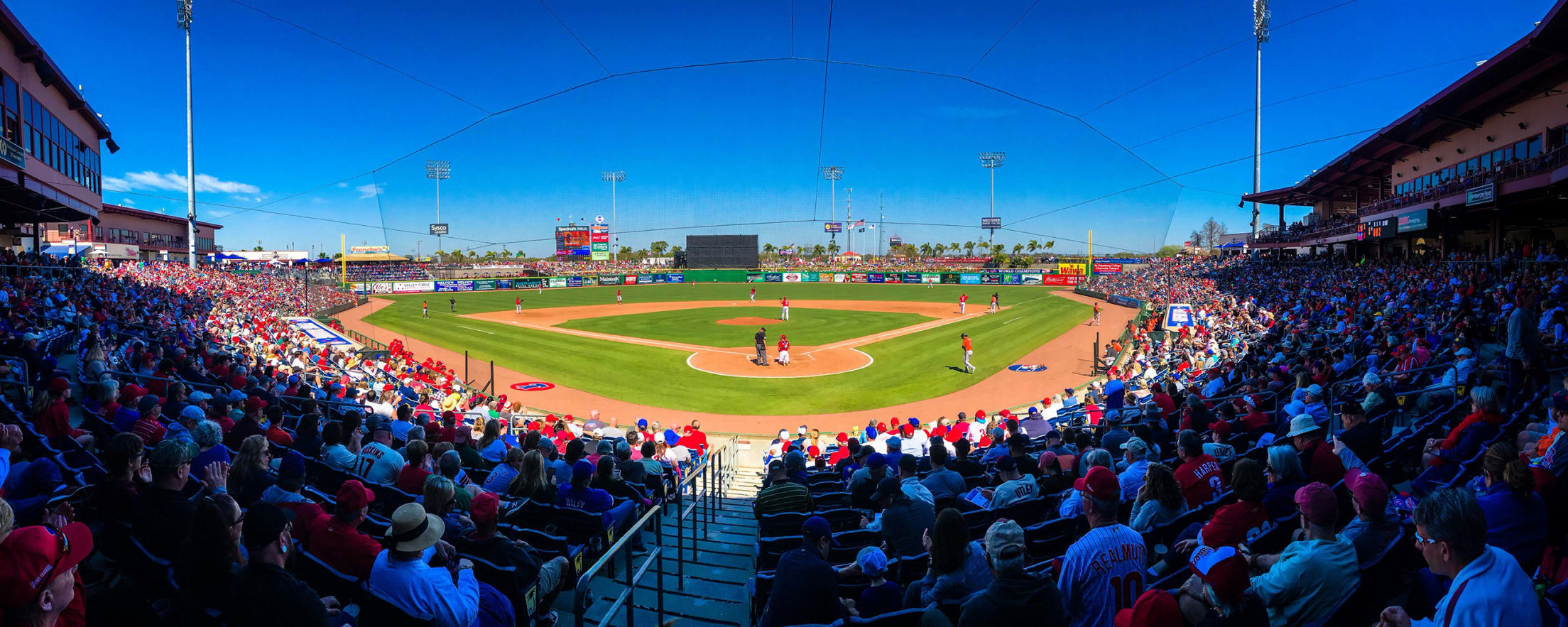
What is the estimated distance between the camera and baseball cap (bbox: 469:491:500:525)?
12.6 feet

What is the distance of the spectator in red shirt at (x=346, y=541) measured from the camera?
3771 mm

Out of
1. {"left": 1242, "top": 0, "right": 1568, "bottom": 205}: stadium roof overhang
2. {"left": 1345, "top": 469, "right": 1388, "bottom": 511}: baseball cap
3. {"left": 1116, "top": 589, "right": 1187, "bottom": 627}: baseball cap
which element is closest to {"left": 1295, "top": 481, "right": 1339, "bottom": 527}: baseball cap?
{"left": 1345, "top": 469, "right": 1388, "bottom": 511}: baseball cap

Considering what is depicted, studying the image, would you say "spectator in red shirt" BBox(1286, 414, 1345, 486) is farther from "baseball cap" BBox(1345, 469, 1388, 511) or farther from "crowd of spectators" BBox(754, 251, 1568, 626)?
"baseball cap" BBox(1345, 469, 1388, 511)

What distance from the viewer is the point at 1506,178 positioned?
816 inches

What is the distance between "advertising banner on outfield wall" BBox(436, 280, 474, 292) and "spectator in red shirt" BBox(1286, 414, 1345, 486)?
7886cm

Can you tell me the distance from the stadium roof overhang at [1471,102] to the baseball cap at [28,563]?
26.6 meters

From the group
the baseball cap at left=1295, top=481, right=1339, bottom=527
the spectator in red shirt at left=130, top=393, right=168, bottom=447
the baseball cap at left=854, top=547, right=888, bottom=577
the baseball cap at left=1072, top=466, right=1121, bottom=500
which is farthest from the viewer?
the spectator in red shirt at left=130, top=393, right=168, bottom=447

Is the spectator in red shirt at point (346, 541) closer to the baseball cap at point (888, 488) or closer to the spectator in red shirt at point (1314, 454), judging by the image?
the baseball cap at point (888, 488)

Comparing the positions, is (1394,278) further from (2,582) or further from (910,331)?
(2,582)

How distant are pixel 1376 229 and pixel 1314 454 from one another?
35728 mm

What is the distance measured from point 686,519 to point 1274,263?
4840 centimetres

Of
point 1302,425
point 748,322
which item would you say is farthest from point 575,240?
point 1302,425

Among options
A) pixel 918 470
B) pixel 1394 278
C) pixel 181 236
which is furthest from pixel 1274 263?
pixel 181 236

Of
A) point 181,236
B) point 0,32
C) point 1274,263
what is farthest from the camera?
point 181,236
